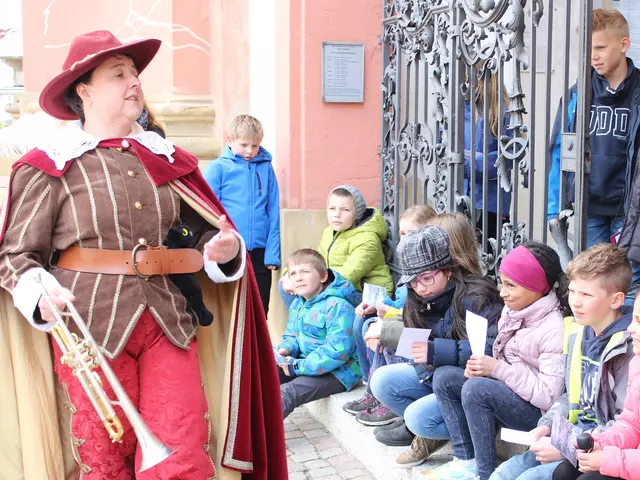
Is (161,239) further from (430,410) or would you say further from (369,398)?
(369,398)

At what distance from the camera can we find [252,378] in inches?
137

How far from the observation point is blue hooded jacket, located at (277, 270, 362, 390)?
16.9ft

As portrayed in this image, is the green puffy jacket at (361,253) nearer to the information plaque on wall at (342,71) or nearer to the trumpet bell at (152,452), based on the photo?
the information plaque on wall at (342,71)

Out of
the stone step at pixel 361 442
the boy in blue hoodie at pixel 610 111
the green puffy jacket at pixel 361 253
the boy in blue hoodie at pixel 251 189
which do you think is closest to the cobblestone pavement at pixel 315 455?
the stone step at pixel 361 442

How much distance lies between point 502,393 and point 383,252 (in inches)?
100

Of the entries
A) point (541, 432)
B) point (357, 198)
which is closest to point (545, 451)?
point (541, 432)

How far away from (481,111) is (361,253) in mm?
1202

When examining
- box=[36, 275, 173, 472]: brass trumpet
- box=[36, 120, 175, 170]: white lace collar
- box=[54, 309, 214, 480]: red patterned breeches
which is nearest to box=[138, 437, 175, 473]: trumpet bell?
box=[36, 275, 173, 472]: brass trumpet

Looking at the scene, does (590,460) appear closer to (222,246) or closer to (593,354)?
(593,354)

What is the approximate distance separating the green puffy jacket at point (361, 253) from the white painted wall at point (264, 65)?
113 centimetres

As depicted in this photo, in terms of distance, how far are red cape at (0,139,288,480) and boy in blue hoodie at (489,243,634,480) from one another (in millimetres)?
907

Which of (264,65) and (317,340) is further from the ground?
(264,65)

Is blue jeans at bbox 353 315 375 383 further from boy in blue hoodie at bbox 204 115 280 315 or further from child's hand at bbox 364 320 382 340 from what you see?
boy in blue hoodie at bbox 204 115 280 315

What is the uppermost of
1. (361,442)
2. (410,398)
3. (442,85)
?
(442,85)
